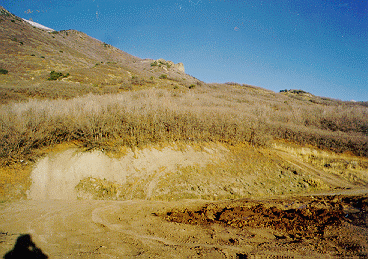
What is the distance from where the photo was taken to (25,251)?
2.90 metres

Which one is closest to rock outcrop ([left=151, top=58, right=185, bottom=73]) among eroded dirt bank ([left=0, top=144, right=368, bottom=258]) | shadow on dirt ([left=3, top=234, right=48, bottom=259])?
eroded dirt bank ([left=0, top=144, right=368, bottom=258])

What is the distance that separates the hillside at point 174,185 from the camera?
343cm

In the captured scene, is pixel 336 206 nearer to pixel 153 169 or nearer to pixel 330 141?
pixel 153 169

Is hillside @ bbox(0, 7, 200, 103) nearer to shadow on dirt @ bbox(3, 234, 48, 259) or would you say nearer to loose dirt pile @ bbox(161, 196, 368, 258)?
shadow on dirt @ bbox(3, 234, 48, 259)

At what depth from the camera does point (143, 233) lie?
3738 millimetres

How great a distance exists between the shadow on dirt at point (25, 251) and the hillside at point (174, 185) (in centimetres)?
11

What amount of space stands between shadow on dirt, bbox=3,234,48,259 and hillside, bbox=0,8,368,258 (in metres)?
0.11

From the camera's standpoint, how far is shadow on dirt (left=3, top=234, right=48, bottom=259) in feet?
9.08

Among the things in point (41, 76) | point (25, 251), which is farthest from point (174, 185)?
point (41, 76)

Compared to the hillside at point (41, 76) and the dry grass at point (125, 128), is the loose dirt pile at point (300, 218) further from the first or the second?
the hillside at point (41, 76)

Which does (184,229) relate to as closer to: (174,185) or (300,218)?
(174,185)

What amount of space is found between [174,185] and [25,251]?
4.09 metres

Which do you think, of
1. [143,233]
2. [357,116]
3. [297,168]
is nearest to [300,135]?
[297,168]

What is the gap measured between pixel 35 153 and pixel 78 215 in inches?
115
